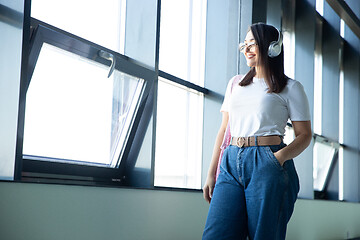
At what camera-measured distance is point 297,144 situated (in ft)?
6.30

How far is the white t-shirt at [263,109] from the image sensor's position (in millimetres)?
1901

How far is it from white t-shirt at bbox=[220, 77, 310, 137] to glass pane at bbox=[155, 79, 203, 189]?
4.29 feet

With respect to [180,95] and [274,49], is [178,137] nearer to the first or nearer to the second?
[180,95]

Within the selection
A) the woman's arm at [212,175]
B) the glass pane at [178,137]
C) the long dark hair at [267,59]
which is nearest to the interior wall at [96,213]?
the glass pane at [178,137]

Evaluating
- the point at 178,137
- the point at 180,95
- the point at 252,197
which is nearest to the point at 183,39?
the point at 180,95

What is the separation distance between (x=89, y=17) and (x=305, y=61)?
340 cm

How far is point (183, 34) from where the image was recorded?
354cm

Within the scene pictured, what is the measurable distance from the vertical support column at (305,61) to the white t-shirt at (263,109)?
135 inches

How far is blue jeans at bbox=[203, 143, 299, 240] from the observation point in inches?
70.6

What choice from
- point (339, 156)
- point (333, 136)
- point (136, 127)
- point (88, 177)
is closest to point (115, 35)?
point (136, 127)

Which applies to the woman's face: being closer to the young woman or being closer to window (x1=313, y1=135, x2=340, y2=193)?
the young woman

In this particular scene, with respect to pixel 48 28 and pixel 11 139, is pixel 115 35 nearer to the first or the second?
pixel 48 28

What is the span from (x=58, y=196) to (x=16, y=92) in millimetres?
454

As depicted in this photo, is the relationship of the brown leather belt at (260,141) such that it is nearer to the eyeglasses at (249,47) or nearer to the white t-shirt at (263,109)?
the white t-shirt at (263,109)
